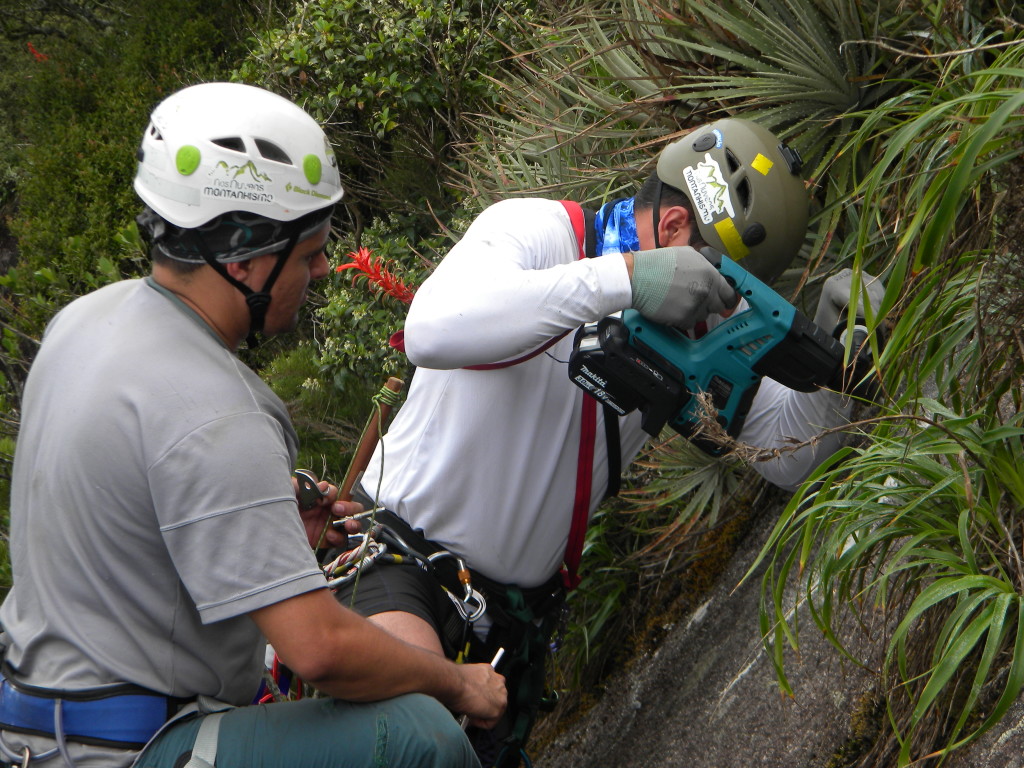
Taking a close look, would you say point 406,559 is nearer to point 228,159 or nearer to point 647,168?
point 228,159

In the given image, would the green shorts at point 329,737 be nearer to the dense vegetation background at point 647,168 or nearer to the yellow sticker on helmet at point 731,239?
the dense vegetation background at point 647,168

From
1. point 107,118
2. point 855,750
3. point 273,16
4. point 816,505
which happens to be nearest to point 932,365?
point 816,505

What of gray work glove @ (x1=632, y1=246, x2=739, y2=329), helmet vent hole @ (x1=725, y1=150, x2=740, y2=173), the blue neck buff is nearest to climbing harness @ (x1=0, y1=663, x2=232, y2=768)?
gray work glove @ (x1=632, y1=246, x2=739, y2=329)

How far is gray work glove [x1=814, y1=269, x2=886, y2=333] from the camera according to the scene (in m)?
2.83

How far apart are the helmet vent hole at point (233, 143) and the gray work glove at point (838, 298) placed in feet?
5.23

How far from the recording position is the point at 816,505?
226cm

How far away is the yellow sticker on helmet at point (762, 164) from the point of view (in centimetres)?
291

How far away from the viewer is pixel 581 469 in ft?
9.82

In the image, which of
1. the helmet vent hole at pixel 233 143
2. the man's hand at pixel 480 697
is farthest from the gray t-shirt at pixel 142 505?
the man's hand at pixel 480 697

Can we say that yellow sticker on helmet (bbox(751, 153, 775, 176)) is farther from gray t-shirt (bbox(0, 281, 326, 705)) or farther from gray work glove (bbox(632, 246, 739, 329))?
gray t-shirt (bbox(0, 281, 326, 705))

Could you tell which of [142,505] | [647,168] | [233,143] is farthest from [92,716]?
[647,168]

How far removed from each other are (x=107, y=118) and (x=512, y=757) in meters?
7.26

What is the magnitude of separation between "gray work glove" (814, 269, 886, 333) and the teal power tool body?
149 mm

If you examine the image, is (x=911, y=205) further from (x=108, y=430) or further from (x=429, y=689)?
(x=108, y=430)
